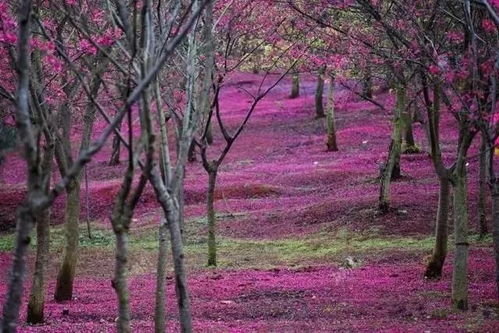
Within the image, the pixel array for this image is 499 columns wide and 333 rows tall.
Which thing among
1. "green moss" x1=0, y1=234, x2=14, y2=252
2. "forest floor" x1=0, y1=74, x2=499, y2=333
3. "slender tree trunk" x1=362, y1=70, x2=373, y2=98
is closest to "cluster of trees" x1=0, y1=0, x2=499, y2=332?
"forest floor" x1=0, y1=74, x2=499, y2=333

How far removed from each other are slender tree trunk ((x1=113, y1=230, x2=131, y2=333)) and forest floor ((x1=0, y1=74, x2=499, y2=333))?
427 cm

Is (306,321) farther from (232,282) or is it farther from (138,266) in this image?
(138,266)

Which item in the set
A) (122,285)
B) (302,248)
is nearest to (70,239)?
(122,285)

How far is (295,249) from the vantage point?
20.6 metres

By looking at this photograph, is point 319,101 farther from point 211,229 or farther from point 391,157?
point 211,229

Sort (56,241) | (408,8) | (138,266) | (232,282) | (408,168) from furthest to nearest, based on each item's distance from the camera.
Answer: (408,168) → (56,241) → (138,266) → (232,282) → (408,8)

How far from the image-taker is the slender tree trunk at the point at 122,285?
259 inches

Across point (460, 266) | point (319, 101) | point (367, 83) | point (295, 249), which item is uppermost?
point (367, 83)

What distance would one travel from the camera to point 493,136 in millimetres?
9539

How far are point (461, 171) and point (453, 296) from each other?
2.05m

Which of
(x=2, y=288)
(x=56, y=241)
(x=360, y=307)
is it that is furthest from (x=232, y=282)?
(x=56, y=241)

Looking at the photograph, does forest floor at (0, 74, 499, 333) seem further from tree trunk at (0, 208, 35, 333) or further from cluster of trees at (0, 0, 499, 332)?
tree trunk at (0, 208, 35, 333)

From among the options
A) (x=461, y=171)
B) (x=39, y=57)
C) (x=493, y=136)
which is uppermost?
(x=39, y=57)

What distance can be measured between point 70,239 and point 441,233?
756 centimetres
